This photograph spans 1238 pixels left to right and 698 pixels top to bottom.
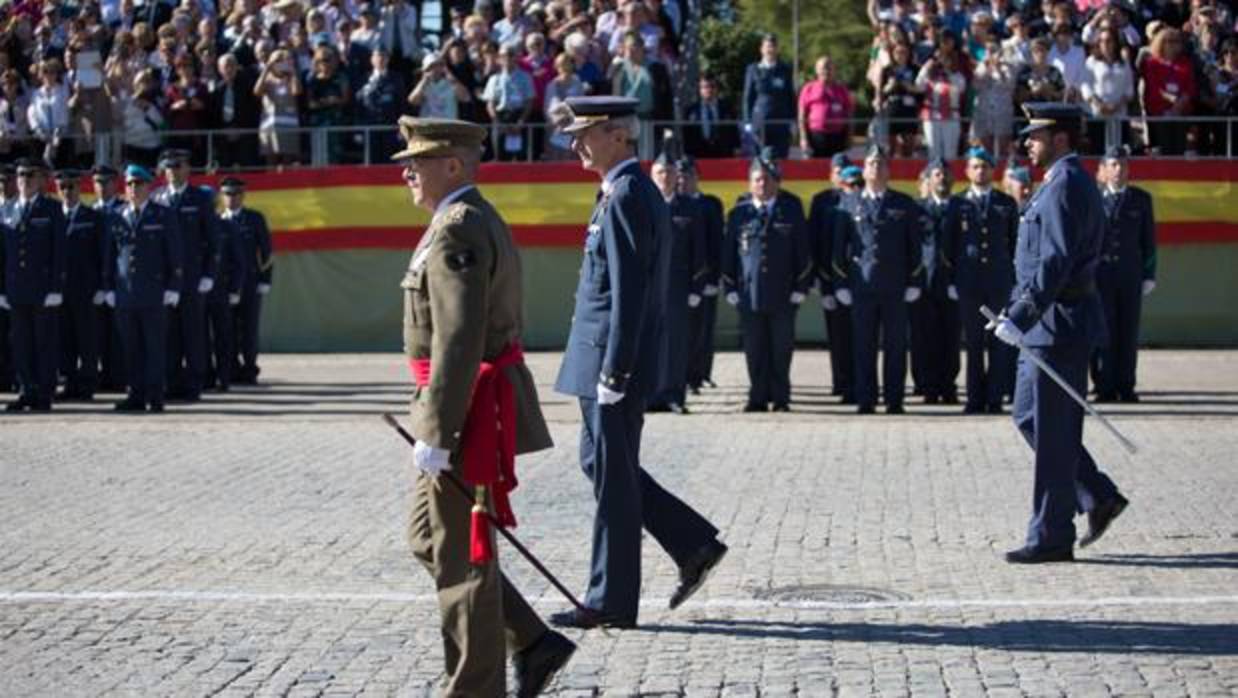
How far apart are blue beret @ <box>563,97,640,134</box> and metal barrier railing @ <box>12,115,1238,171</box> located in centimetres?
1359

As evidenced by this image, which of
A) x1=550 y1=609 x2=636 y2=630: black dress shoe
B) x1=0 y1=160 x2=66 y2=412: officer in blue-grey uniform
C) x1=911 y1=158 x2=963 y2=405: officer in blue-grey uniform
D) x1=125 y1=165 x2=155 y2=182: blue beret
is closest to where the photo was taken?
x1=550 y1=609 x2=636 y2=630: black dress shoe

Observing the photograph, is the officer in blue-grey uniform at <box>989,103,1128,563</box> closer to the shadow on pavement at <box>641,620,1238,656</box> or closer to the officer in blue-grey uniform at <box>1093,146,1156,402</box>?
the shadow on pavement at <box>641,620,1238,656</box>

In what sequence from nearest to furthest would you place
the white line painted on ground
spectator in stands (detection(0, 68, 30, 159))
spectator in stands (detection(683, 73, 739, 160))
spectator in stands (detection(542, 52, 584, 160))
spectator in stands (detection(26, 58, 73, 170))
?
the white line painted on ground
spectator in stands (detection(542, 52, 584, 160))
spectator in stands (detection(683, 73, 739, 160))
spectator in stands (detection(26, 58, 73, 170))
spectator in stands (detection(0, 68, 30, 159))

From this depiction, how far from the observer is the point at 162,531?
10992 millimetres

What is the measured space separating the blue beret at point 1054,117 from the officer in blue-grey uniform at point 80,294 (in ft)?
34.1

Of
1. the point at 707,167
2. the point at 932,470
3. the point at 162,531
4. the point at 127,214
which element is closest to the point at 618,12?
the point at 707,167

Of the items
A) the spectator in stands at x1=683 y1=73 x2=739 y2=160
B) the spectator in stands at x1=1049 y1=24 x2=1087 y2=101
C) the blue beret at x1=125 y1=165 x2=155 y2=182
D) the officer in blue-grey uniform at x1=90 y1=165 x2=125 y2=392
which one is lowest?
the officer in blue-grey uniform at x1=90 y1=165 x2=125 y2=392

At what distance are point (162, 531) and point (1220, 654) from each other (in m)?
5.49

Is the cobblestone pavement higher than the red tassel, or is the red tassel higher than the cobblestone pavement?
the red tassel

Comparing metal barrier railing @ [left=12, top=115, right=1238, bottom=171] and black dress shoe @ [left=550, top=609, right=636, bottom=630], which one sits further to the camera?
metal barrier railing @ [left=12, top=115, right=1238, bottom=171]

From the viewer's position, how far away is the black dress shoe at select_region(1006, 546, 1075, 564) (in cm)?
980

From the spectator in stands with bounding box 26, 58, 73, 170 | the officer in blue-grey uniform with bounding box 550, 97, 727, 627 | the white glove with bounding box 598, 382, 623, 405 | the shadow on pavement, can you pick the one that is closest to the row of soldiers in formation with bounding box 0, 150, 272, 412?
the spectator in stands with bounding box 26, 58, 73, 170

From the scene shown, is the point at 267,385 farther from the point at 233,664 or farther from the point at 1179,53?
the point at 233,664

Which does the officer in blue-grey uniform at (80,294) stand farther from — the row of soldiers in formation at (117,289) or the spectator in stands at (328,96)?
the spectator in stands at (328,96)
